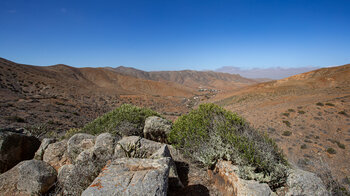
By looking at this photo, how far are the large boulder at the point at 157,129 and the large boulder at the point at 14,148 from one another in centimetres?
374

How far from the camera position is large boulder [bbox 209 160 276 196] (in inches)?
124

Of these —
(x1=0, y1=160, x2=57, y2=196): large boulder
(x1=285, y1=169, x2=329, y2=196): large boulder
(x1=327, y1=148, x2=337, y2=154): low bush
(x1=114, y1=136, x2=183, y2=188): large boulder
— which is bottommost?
(x1=327, y1=148, x2=337, y2=154): low bush

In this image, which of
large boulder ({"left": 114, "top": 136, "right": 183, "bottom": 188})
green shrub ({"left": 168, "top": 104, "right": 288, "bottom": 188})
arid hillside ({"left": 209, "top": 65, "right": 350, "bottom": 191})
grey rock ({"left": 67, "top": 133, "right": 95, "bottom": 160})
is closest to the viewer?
green shrub ({"left": 168, "top": 104, "right": 288, "bottom": 188})

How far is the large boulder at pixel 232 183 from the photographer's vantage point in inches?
124

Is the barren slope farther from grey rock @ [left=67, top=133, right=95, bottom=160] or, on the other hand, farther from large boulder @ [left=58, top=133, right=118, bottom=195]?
large boulder @ [left=58, top=133, right=118, bottom=195]

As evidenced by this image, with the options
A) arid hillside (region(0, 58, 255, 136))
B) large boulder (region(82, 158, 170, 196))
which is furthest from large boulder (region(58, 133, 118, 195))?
arid hillside (region(0, 58, 255, 136))

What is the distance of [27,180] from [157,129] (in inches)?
154

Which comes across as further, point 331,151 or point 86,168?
point 331,151

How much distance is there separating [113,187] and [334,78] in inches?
1584

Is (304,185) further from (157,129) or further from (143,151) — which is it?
(157,129)

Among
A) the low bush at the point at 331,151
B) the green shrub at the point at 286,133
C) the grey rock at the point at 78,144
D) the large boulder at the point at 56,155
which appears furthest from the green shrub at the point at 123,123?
the green shrub at the point at 286,133

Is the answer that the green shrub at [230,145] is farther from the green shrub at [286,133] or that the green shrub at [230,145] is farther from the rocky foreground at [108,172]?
the green shrub at [286,133]

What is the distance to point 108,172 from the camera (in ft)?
9.57

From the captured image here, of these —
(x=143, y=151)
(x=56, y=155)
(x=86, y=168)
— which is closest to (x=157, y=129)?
(x=143, y=151)
